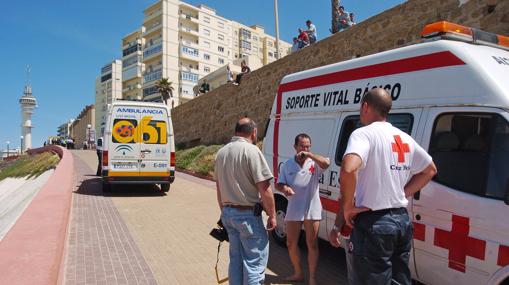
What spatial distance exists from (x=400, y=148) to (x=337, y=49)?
1170cm

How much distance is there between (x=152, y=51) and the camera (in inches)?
2813

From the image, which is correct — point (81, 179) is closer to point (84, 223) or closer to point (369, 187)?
point (84, 223)

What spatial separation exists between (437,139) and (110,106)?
939cm

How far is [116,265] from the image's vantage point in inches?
212

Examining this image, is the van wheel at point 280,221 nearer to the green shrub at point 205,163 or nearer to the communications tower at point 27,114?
the green shrub at point 205,163

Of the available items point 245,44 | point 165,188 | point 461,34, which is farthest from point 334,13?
point 245,44

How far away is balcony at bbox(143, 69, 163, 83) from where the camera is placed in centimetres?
6800

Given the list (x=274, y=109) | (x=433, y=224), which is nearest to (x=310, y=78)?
(x=274, y=109)

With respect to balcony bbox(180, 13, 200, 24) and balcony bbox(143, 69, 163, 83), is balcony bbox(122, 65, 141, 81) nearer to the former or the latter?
balcony bbox(143, 69, 163, 83)

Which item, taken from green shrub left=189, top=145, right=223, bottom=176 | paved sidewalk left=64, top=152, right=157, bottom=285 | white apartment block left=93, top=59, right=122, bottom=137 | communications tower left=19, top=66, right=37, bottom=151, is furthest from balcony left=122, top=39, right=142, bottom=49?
paved sidewalk left=64, top=152, right=157, bottom=285

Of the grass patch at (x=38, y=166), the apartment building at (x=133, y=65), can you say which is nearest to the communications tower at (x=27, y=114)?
the apartment building at (x=133, y=65)

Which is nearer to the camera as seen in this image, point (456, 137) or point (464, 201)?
point (464, 201)

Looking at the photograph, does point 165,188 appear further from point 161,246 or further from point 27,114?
point 27,114

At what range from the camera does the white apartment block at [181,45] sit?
69188mm
